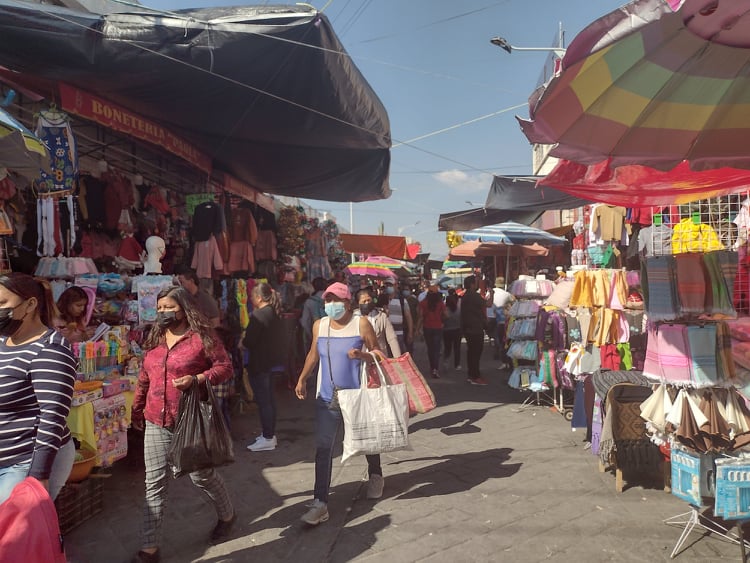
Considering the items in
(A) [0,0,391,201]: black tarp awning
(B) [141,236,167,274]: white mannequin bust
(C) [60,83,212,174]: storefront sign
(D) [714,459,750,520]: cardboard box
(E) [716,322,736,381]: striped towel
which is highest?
(A) [0,0,391,201]: black tarp awning

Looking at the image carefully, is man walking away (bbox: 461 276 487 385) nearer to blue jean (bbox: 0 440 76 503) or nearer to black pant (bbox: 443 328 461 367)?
black pant (bbox: 443 328 461 367)

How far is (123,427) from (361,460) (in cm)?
231

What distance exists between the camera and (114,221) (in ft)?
19.8

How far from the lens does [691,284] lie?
3543 mm

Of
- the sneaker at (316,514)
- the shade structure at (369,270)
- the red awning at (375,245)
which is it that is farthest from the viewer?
the shade structure at (369,270)

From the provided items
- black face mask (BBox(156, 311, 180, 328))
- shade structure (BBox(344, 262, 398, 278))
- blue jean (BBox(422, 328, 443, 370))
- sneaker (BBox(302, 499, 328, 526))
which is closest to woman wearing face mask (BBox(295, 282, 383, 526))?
sneaker (BBox(302, 499, 328, 526))

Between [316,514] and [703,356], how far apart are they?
9.60 ft

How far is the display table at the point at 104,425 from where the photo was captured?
402 cm

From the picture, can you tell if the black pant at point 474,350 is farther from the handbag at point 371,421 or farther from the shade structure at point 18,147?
the shade structure at point 18,147

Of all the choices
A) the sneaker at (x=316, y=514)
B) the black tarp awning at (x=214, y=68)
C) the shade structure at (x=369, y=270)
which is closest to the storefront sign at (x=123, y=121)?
the black tarp awning at (x=214, y=68)

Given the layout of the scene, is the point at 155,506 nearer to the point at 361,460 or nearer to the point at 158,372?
the point at 158,372

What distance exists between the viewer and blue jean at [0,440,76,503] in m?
2.21

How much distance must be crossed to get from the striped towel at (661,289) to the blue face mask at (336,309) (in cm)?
228

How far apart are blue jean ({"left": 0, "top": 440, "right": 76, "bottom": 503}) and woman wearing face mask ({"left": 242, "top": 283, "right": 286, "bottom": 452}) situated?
303 cm
